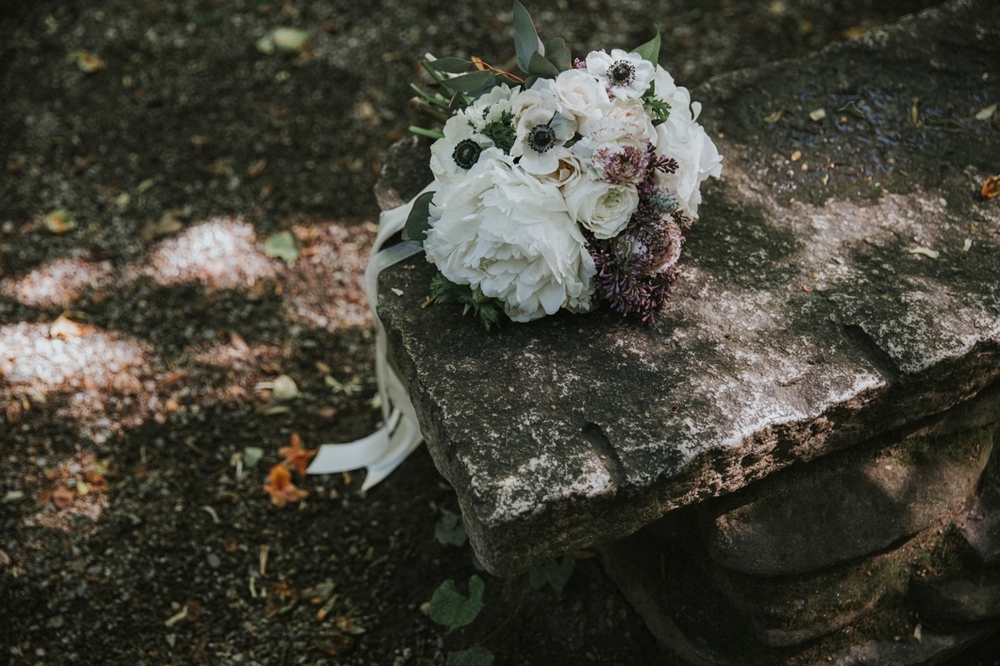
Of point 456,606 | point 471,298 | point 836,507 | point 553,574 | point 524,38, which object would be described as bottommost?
point 553,574

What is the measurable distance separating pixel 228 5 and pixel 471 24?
136cm

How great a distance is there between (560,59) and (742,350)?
809 mm

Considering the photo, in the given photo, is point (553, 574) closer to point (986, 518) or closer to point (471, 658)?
point (471, 658)

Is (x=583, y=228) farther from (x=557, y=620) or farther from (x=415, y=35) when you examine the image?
(x=415, y=35)

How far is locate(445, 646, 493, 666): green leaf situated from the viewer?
7.35ft

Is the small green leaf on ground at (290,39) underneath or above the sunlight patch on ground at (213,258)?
above

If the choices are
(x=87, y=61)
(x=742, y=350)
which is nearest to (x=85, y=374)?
(x=87, y=61)

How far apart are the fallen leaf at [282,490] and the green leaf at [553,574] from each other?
898 mm

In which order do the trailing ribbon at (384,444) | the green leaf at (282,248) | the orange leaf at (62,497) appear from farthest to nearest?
the green leaf at (282,248), the orange leaf at (62,497), the trailing ribbon at (384,444)

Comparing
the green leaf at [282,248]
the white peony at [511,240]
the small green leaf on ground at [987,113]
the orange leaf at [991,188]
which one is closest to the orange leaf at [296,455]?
the green leaf at [282,248]

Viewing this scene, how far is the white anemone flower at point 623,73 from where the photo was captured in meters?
1.85

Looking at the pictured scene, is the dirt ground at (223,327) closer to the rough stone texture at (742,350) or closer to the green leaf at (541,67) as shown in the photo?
the rough stone texture at (742,350)

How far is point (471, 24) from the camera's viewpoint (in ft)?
14.4

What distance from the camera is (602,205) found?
1814mm
